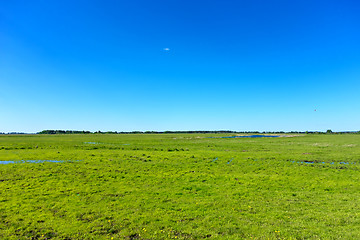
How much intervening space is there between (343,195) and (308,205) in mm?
4805

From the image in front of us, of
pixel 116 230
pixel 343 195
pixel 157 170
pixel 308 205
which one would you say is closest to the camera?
pixel 116 230

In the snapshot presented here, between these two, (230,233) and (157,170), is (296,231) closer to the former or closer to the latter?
(230,233)

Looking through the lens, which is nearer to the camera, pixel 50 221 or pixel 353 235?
pixel 353 235

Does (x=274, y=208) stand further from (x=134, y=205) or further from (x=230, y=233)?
(x=134, y=205)

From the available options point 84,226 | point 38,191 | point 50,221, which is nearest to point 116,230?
point 84,226

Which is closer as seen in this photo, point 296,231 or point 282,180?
point 296,231

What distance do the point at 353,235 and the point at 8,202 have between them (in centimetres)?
2155

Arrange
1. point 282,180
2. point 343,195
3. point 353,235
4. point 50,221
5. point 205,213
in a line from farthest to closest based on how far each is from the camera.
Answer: point 282,180 → point 343,195 → point 205,213 → point 50,221 → point 353,235

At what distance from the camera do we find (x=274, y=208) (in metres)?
12.4

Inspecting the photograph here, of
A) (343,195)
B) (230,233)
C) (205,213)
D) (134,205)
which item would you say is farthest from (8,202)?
(343,195)

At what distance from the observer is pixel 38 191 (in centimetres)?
1616

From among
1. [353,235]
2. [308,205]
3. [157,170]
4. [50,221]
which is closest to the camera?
[353,235]

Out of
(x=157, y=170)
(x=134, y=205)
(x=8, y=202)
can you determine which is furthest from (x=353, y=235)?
(x=8, y=202)

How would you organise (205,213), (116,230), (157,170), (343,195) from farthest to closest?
(157,170)
(343,195)
(205,213)
(116,230)
